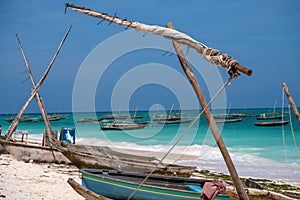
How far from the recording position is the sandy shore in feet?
30.7

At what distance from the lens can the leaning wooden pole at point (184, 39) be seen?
4.25 meters

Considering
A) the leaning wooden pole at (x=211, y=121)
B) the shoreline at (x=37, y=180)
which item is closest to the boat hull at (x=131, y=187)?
the shoreline at (x=37, y=180)

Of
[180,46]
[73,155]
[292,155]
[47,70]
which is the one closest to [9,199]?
[73,155]

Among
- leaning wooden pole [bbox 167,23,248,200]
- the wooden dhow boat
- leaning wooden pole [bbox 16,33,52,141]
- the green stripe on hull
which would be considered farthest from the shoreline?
leaning wooden pole [bbox 167,23,248,200]

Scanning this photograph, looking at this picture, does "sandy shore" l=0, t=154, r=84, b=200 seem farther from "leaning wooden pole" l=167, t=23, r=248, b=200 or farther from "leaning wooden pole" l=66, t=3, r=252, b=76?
"leaning wooden pole" l=167, t=23, r=248, b=200

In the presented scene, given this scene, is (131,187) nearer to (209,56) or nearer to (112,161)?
(112,161)

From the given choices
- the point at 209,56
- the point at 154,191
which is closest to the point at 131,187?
the point at 154,191

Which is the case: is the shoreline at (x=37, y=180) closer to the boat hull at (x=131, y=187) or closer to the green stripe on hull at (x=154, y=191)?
the boat hull at (x=131, y=187)

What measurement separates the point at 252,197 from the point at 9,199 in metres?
5.37

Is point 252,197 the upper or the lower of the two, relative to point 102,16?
lower

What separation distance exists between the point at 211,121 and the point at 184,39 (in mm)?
1151

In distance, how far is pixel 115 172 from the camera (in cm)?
933

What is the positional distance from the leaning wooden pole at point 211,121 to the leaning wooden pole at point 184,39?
16 cm

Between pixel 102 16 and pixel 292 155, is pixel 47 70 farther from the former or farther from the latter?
pixel 292 155
